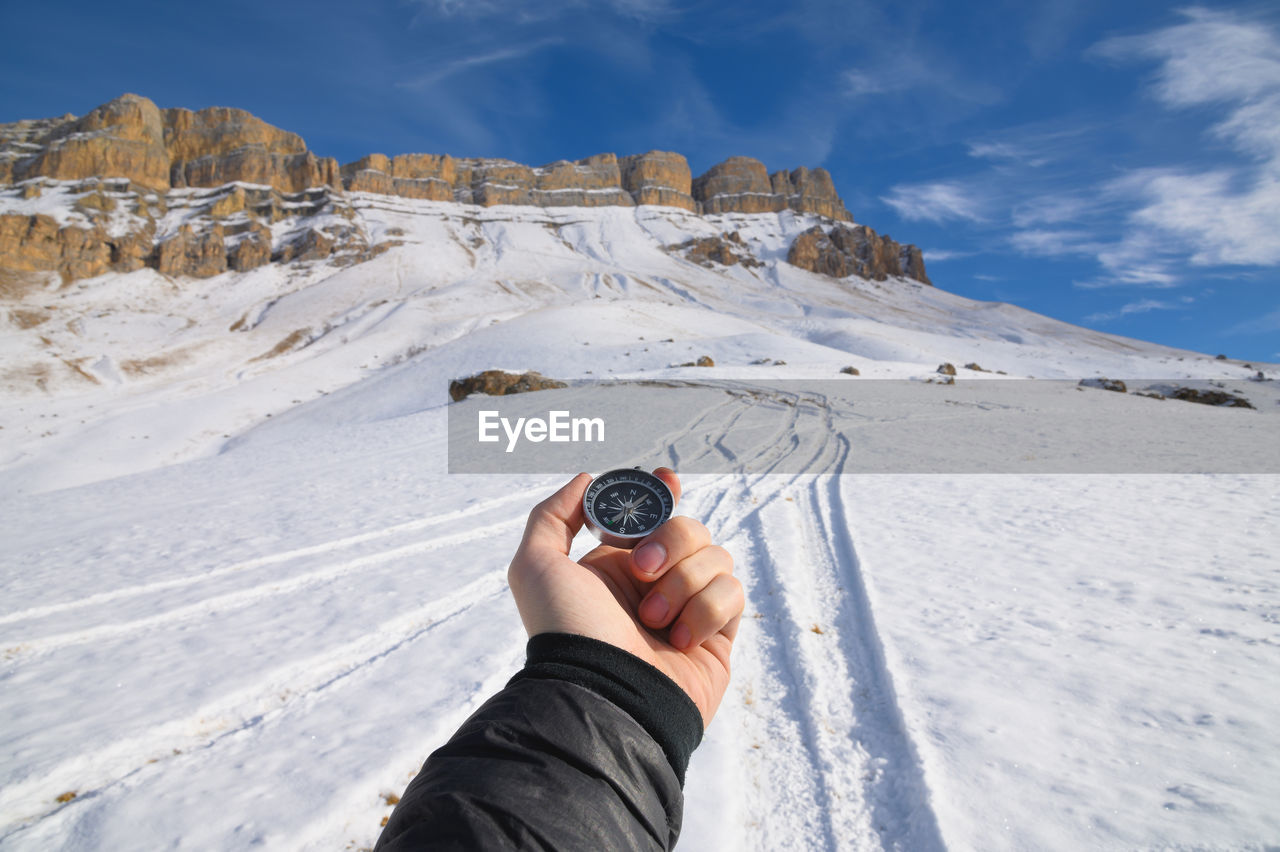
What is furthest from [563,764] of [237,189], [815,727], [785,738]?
[237,189]

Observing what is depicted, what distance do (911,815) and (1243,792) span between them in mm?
1614

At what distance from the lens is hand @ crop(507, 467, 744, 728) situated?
6.37 ft

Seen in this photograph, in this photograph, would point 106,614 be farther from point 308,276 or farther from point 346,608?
point 308,276

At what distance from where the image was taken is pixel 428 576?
6.54 metres

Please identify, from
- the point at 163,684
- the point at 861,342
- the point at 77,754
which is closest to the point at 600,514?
the point at 77,754

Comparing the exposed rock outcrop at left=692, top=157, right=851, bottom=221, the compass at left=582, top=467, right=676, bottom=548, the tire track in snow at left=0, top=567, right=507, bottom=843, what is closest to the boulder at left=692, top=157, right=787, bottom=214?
the exposed rock outcrop at left=692, top=157, right=851, bottom=221

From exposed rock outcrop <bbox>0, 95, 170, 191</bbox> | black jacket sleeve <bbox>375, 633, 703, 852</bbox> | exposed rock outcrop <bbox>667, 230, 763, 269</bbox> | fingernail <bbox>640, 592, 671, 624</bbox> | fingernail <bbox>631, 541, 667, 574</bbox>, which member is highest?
exposed rock outcrop <bbox>0, 95, 170, 191</bbox>

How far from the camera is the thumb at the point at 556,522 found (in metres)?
2.19

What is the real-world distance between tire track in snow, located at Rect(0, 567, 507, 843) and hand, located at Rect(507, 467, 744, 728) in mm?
3242

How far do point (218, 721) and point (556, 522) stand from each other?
345 centimetres

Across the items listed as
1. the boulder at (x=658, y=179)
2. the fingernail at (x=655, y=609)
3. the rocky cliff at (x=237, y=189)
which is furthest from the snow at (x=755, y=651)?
the boulder at (x=658, y=179)

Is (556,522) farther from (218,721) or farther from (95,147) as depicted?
(95,147)

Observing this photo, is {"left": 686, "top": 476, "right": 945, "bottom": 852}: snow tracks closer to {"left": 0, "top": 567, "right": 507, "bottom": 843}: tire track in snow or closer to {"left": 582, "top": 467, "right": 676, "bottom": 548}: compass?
{"left": 582, "top": 467, "right": 676, "bottom": 548}: compass

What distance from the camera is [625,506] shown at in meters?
2.63
